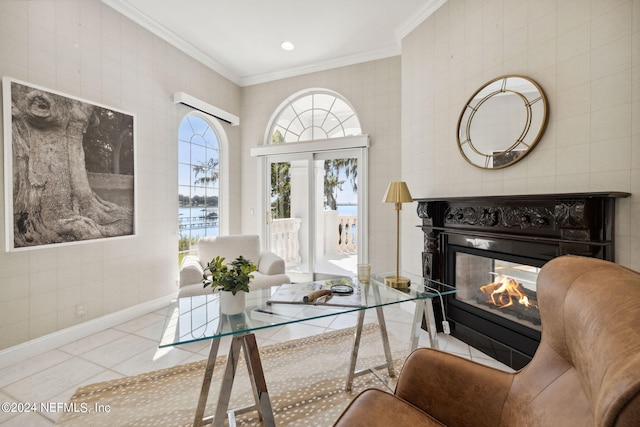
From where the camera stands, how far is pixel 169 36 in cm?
325

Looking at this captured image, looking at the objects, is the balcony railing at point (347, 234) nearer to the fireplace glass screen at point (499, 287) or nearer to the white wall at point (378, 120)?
the white wall at point (378, 120)

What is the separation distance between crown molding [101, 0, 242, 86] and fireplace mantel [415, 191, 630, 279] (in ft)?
10.9

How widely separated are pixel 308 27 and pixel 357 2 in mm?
624

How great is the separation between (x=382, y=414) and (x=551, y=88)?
2194 millimetres

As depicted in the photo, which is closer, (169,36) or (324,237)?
(169,36)

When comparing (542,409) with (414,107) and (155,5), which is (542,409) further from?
(155,5)

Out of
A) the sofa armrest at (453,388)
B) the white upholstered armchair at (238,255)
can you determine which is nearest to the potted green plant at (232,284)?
the sofa armrest at (453,388)

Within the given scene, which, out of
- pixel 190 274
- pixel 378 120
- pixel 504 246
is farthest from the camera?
pixel 378 120

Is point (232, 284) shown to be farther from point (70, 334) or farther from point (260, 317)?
point (70, 334)

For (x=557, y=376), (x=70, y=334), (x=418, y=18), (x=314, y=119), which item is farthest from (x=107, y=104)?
(x=557, y=376)

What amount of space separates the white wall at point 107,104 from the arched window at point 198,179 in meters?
0.18

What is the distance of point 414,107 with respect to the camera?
9.84ft

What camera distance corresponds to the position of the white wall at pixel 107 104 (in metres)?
2.11

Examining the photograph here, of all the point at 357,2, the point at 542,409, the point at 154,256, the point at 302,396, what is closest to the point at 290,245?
the point at 154,256
